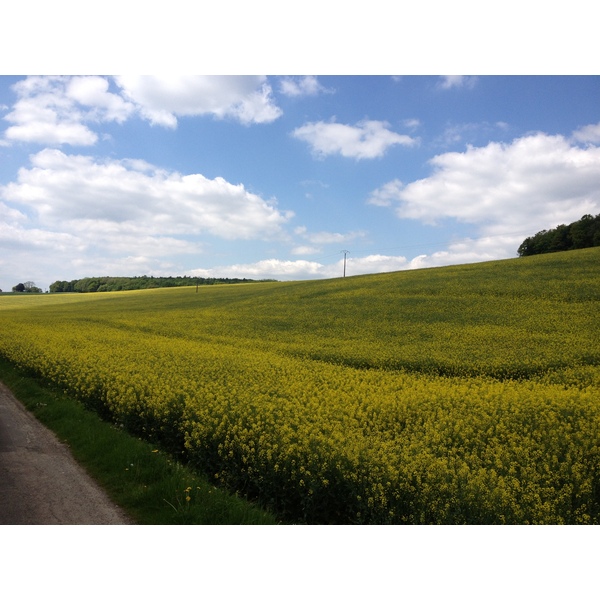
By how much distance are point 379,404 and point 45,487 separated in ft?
21.1

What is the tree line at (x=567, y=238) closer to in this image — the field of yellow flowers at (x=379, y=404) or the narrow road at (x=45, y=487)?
the field of yellow flowers at (x=379, y=404)

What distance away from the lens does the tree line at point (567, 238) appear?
5803 centimetres

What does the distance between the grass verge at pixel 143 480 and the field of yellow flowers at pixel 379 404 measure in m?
0.66

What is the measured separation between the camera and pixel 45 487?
6820 millimetres

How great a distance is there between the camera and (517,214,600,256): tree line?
58031 millimetres

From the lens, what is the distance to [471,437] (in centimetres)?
818

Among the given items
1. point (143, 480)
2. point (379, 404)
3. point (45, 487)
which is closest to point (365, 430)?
point (379, 404)

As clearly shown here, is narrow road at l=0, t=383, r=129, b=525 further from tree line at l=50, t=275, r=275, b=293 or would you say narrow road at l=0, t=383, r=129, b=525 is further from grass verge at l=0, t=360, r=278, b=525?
tree line at l=50, t=275, r=275, b=293

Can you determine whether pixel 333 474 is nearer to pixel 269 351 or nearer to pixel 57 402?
pixel 57 402

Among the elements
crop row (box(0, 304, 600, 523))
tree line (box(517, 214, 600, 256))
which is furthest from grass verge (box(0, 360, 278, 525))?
tree line (box(517, 214, 600, 256))

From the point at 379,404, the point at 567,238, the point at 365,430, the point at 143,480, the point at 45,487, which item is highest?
the point at 567,238

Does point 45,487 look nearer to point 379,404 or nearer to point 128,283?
point 379,404

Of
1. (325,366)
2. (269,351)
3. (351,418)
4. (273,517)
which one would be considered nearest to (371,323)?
(269,351)

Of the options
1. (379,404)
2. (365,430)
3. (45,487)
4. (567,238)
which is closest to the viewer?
(45,487)
